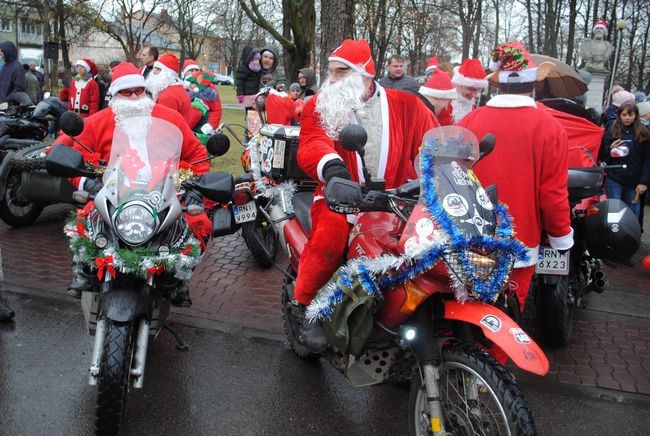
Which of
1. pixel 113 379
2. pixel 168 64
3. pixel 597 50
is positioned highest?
pixel 597 50

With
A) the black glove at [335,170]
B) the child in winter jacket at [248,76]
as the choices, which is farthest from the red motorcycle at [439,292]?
the child in winter jacket at [248,76]

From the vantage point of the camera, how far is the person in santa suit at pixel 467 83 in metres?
5.93

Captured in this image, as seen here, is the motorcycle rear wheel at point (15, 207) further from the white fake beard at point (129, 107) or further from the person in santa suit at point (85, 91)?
the person in santa suit at point (85, 91)

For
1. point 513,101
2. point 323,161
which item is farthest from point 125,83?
point 513,101

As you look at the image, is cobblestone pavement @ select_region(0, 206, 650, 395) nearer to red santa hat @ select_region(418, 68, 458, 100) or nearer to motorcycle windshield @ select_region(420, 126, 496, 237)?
motorcycle windshield @ select_region(420, 126, 496, 237)

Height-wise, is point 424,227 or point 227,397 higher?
point 424,227

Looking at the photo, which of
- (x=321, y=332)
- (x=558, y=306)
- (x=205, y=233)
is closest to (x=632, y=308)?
(x=558, y=306)

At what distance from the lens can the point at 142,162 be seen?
3.44 meters

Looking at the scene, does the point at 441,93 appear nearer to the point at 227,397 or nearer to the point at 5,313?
the point at 227,397

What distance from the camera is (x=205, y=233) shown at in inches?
153

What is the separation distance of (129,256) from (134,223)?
0.17m

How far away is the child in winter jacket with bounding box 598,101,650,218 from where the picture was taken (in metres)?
7.32

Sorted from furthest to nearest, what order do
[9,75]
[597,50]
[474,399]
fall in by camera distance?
1. [597,50]
2. [9,75]
3. [474,399]

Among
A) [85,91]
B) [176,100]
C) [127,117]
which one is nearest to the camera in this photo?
[127,117]
